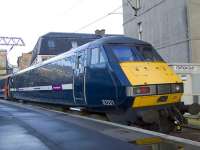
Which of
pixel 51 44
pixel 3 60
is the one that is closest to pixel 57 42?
pixel 51 44

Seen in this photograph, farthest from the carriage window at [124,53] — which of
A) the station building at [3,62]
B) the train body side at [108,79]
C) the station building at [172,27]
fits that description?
the station building at [3,62]

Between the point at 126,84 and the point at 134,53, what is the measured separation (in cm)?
190

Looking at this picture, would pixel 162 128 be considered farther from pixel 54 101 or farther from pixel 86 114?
pixel 54 101

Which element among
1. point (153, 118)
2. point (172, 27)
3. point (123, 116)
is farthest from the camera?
point (172, 27)

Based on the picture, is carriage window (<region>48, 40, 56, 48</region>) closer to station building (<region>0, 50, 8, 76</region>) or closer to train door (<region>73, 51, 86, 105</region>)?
station building (<region>0, 50, 8, 76</region>)

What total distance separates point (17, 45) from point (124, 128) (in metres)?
61.3

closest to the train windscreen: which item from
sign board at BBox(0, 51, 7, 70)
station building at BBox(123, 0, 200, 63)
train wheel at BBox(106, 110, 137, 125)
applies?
train wheel at BBox(106, 110, 137, 125)

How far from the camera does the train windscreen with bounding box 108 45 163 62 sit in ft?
47.9

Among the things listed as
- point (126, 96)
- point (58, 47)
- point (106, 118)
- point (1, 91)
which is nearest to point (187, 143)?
point (126, 96)

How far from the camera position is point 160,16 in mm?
28156

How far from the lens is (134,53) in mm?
14914

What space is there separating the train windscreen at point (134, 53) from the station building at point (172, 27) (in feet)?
32.1

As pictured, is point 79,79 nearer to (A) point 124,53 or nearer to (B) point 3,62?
(A) point 124,53

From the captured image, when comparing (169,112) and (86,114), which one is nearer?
(169,112)
